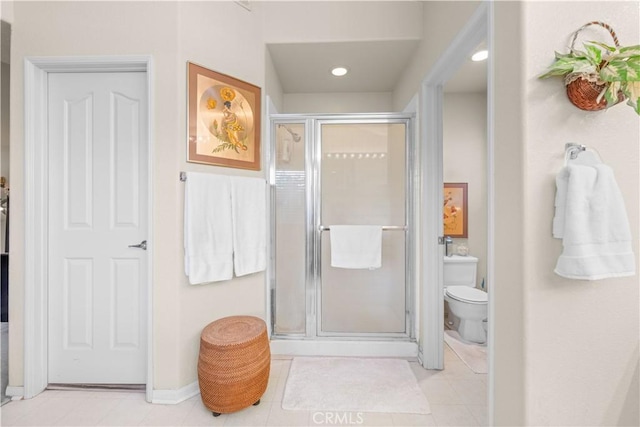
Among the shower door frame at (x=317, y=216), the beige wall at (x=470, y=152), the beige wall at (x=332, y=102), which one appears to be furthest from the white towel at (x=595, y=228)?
the beige wall at (x=332, y=102)

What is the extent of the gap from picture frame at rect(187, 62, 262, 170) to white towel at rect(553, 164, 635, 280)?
5.73 feet

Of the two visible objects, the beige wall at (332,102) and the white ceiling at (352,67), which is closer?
the white ceiling at (352,67)

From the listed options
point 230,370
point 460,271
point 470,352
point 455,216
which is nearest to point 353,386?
point 230,370

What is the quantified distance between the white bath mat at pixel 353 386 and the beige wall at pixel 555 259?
81 centimetres

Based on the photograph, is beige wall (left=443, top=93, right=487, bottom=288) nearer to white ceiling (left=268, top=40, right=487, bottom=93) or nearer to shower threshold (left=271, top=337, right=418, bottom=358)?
white ceiling (left=268, top=40, right=487, bottom=93)

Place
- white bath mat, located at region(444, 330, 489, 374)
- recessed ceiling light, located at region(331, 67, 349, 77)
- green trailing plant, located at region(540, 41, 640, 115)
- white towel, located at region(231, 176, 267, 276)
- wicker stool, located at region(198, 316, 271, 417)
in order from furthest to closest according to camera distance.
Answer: recessed ceiling light, located at region(331, 67, 349, 77) → white bath mat, located at region(444, 330, 489, 374) → white towel, located at region(231, 176, 267, 276) → wicker stool, located at region(198, 316, 271, 417) → green trailing plant, located at region(540, 41, 640, 115)

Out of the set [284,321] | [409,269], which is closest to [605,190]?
[409,269]

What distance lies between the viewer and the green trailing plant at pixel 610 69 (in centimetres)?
92

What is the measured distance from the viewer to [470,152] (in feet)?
10.2

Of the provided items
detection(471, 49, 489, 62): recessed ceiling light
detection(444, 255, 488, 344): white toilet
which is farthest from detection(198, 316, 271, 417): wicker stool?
detection(471, 49, 489, 62): recessed ceiling light

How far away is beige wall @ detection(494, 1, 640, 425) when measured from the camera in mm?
1035

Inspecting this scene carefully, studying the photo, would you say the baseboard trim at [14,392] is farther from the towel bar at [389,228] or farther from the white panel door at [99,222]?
the towel bar at [389,228]

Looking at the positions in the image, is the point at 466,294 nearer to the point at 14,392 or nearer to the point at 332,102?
the point at 332,102

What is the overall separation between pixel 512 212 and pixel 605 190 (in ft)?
0.89
